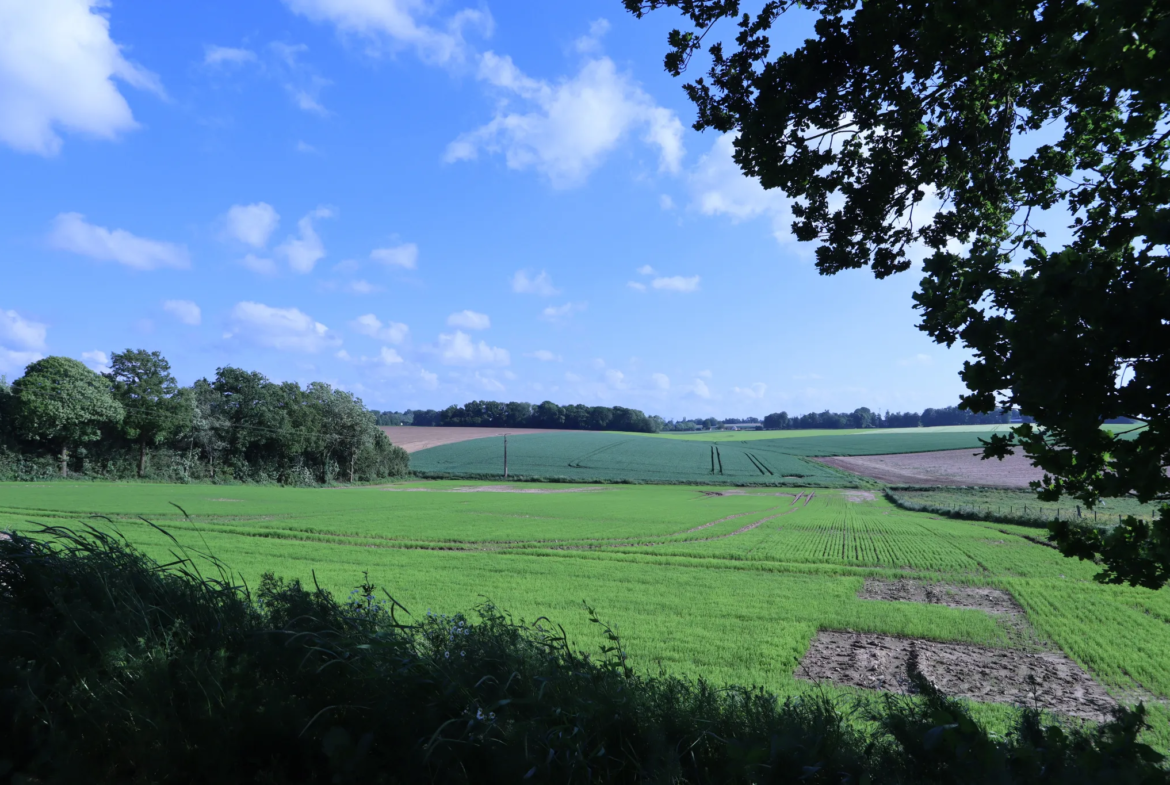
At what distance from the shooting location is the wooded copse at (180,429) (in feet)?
189

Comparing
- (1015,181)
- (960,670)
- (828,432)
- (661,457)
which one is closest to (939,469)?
(661,457)

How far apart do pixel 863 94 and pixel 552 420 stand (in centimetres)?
16372

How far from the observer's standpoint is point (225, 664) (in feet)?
10.1

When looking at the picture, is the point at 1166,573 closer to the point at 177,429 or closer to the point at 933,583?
the point at 933,583

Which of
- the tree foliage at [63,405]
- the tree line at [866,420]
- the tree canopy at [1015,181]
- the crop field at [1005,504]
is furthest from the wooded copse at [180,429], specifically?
the tree line at [866,420]

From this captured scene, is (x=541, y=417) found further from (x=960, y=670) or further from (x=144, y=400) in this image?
(x=960, y=670)

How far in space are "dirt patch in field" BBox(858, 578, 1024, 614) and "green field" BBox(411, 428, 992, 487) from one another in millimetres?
58912

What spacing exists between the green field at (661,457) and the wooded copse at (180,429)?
43.4ft

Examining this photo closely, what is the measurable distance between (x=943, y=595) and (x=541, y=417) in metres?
153

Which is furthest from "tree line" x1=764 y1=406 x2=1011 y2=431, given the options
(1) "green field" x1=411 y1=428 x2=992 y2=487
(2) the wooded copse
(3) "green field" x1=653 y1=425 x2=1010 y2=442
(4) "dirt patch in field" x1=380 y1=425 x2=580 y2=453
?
(2) the wooded copse

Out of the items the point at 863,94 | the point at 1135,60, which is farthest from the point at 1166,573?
the point at 863,94

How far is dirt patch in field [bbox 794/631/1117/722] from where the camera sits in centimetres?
988

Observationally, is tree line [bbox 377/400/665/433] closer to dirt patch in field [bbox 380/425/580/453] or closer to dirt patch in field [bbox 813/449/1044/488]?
dirt patch in field [bbox 380/425/580/453]

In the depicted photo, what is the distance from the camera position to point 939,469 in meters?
86.0
